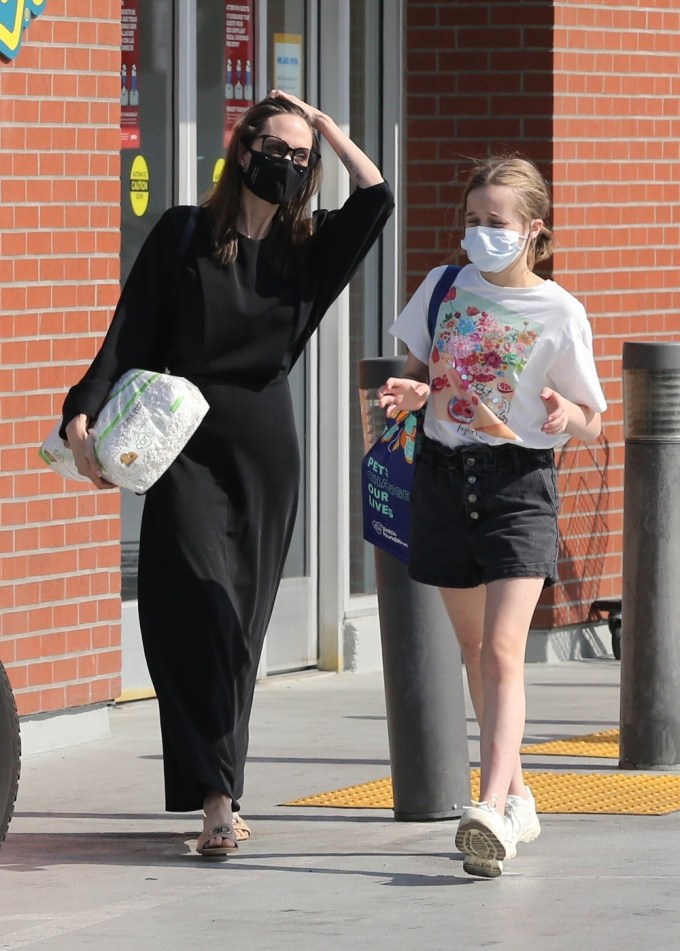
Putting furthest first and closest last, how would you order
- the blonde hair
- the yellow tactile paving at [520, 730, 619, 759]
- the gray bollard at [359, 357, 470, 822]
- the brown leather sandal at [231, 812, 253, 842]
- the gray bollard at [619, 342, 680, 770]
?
1. the yellow tactile paving at [520, 730, 619, 759]
2. the gray bollard at [619, 342, 680, 770]
3. the gray bollard at [359, 357, 470, 822]
4. the brown leather sandal at [231, 812, 253, 842]
5. the blonde hair

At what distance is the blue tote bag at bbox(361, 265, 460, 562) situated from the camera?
6.16 m

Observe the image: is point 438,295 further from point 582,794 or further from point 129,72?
point 129,72

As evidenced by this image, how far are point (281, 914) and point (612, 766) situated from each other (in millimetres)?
2269

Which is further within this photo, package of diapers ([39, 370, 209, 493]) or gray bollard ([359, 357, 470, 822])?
gray bollard ([359, 357, 470, 822])

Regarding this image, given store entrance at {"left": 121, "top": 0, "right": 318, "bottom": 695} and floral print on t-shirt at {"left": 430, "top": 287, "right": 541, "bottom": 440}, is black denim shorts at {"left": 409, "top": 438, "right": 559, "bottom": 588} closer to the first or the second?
floral print on t-shirt at {"left": 430, "top": 287, "right": 541, "bottom": 440}

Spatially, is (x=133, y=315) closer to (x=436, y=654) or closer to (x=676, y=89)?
(x=436, y=654)

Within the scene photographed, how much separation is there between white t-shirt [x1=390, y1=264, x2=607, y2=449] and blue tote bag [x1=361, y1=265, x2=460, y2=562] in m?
0.25

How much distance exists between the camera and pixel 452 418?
19.2ft

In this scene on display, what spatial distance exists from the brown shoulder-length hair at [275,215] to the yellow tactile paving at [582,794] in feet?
5.59

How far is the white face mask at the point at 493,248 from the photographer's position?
5832 mm

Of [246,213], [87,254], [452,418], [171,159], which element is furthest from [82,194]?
[452,418]

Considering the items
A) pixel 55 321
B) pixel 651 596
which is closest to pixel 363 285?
pixel 55 321

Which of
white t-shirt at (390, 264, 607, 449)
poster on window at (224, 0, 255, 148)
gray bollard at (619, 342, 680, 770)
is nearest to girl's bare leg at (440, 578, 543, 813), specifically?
white t-shirt at (390, 264, 607, 449)

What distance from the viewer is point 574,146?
9.72 metres
